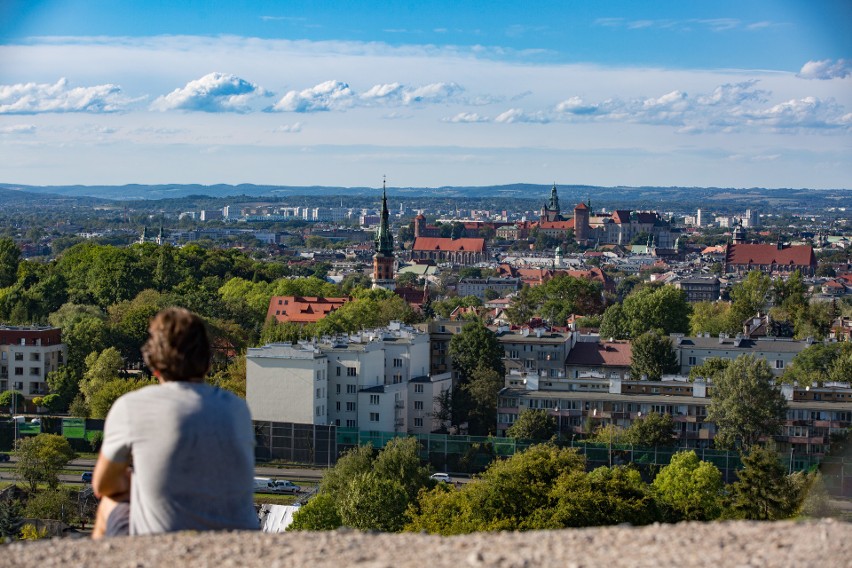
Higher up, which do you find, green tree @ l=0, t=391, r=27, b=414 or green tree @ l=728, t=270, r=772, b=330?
green tree @ l=728, t=270, r=772, b=330

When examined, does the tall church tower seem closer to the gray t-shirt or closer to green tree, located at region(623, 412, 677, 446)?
green tree, located at region(623, 412, 677, 446)

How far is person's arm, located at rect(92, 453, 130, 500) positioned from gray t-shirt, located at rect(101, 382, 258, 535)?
0.08 ft

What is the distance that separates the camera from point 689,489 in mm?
21781

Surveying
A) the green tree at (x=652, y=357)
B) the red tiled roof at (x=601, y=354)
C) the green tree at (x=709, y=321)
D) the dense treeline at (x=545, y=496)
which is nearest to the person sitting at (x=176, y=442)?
the dense treeline at (x=545, y=496)

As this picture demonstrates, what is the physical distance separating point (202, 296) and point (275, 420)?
67.4 ft

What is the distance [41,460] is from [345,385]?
693 centimetres

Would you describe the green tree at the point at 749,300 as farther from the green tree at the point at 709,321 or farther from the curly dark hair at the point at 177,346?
the curly dark hair at the point at 177,346

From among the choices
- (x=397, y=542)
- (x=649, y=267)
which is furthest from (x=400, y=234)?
(x=397, y=542)

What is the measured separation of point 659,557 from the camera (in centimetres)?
495

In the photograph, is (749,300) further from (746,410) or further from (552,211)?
(552,211)

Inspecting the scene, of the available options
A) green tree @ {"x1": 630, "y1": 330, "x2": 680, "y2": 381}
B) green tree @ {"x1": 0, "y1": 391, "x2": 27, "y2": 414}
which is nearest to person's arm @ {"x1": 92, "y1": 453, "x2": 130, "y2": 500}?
green tree @ {"x1": 0, "y1": 391, "x2": 27, "y2": 414}

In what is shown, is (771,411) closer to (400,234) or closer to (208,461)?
(208,461)

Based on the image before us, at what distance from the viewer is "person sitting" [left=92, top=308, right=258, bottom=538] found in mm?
4230

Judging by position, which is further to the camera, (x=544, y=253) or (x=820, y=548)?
(x=544, y=253)
